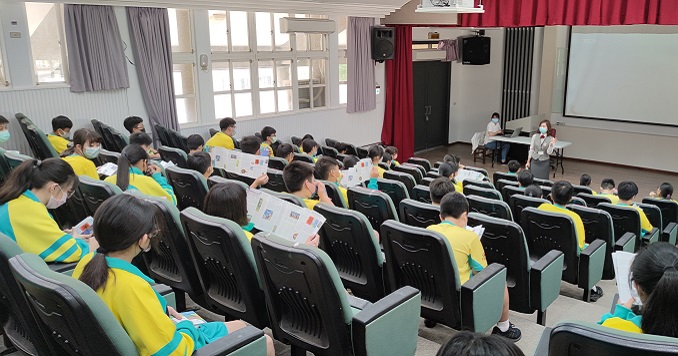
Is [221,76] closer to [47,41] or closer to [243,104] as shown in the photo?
[243,104]

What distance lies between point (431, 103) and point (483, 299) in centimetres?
1045

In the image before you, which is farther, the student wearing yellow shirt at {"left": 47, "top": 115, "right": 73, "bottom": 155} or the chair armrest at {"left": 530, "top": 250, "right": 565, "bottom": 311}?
the student wearing yellow shirt at {"left": 47, "top": 115, "right": 73, "bottom": 155}

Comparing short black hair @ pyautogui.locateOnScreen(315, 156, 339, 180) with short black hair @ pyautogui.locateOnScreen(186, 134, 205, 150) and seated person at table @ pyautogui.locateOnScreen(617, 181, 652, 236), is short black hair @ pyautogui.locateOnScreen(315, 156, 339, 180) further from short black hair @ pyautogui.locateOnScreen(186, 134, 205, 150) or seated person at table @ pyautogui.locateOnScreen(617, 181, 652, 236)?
seated person at table @ pyautogui.locateOnScreen(617, 181, 652, 236)

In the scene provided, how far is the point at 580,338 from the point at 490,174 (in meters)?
9.42

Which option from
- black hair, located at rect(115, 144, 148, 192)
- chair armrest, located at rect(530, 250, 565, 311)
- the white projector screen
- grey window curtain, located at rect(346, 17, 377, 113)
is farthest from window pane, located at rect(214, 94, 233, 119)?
the white projector screen

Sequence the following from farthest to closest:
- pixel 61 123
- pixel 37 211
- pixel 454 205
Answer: pixel 61 123 < pixel 454 205 < pixel 37 211

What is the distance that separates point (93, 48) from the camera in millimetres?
7055

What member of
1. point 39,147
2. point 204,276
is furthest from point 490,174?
point 204,276


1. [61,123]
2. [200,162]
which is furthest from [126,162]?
[61,123]

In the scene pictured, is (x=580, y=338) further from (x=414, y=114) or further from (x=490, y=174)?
(x=414, y=114)

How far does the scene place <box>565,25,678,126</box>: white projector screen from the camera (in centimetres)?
1030

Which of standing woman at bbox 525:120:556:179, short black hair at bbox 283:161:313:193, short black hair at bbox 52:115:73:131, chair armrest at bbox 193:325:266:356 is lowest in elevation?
standing woman at bbox 525:120:556:179

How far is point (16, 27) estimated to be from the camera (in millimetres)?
6535

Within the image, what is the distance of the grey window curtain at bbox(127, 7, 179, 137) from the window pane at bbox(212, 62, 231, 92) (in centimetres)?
91
